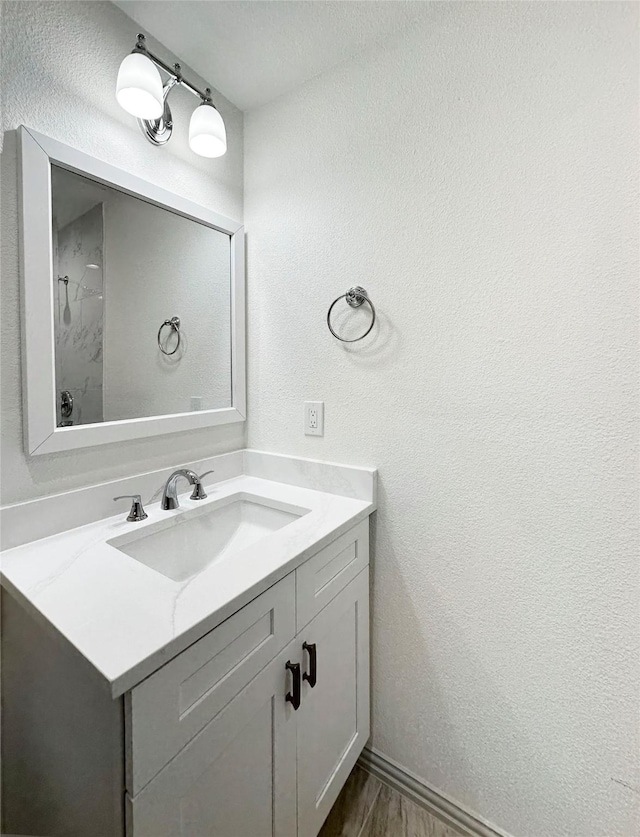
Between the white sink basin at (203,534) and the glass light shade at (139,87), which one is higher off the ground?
the glass light shade at (139,87)

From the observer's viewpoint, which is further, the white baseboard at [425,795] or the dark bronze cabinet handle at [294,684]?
the white baseboard at [425,795]

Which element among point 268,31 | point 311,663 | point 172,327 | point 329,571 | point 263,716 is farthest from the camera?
point 172,327

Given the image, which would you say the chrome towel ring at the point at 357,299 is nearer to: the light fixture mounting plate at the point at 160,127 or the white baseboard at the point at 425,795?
the light fixture mounting plate at the point at 160,127

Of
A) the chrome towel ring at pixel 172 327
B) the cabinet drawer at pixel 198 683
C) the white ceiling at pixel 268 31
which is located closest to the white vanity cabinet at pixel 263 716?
the cabinet drawer at pixel 198 683

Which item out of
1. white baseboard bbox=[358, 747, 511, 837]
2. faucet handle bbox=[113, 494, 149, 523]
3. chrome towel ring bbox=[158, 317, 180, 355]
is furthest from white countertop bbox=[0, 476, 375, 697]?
white baseboard bbox=[358, 747, 511, 837]

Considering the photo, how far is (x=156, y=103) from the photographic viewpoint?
39.7 inches

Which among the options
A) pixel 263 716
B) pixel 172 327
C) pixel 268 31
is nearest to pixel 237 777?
pixel 263 716

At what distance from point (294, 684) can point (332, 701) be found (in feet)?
0.86

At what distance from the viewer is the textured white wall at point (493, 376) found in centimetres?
89

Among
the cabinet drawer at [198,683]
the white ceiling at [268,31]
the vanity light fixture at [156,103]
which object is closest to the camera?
the cabinet drawer at [198,683]

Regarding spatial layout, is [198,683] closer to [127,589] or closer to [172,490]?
[127,589]

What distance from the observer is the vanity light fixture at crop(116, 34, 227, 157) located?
38.0 inches

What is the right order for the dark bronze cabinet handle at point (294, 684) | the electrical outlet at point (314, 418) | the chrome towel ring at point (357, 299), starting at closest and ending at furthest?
1. the dark bronze cabinet handle at point (294, 684)
2. the chrome towel ring at point (357, 299)
3. the electrical outlet at point (314, 418)

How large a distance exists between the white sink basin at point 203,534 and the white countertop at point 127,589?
0.15ft
